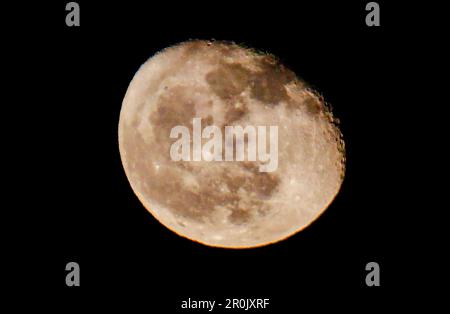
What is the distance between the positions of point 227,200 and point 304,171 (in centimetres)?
66

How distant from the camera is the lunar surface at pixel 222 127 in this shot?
292 cm

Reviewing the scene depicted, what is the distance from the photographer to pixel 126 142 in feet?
11.0

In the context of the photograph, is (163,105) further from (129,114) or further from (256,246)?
(256,246)

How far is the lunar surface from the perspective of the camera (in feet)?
9.59

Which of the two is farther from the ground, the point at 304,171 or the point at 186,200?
the point at 304,171

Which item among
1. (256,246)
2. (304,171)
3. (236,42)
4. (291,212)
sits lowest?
(256,246)

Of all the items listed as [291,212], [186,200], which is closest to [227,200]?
[186,200]

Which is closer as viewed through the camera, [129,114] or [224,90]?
[224,90]

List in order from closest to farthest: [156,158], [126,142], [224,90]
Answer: [224,90]
[156,158]
[126,142]

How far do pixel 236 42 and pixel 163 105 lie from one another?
769 mm

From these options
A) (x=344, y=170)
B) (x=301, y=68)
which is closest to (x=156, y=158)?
(x=301, y=68)

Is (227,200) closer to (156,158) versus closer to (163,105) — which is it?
(156,158)

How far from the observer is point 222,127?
2.89 m

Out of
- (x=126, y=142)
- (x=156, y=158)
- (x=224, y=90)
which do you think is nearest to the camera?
(x=224, y=90)
